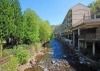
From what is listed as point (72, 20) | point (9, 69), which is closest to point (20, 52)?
point (9, 69)

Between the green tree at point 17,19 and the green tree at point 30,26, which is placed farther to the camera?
the green tree at point 30,26

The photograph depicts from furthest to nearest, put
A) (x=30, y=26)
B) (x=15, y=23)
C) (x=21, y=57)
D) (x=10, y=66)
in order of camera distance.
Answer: (x=30, y=26) < (x=15, y=23) < (x=21, y=57) < (x=10, y=66)

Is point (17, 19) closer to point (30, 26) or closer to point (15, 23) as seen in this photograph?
point (15, 23)

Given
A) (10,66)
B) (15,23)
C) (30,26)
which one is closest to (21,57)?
(10,66)

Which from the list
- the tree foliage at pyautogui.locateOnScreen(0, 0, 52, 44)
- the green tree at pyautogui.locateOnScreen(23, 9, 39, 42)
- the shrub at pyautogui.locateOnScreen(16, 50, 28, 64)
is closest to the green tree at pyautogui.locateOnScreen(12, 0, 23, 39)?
the tree foliage at pyautogui.locateOnScreen(0, 0, 52, 44)

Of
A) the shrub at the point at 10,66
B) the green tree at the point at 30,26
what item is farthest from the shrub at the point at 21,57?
the green tree at the point at 30,26

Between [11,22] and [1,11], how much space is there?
2.70m

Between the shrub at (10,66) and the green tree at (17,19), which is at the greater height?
the green tree at (17,19)

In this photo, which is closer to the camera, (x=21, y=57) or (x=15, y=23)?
(x=21, y=57)

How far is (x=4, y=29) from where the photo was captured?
29234mm

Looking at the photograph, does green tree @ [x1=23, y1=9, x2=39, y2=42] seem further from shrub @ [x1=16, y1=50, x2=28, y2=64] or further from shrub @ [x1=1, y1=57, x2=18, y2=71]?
shrub @ [x1=1, y1=57, x2=18, y2=71]

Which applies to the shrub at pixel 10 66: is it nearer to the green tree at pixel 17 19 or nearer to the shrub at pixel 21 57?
the shrub at pixel 21 57

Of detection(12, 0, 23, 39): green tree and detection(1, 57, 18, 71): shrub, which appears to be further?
detection(12, 0, 23, 39): green tree

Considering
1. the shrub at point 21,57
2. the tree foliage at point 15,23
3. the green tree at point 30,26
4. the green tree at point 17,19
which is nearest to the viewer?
the shrub at point 21,57
